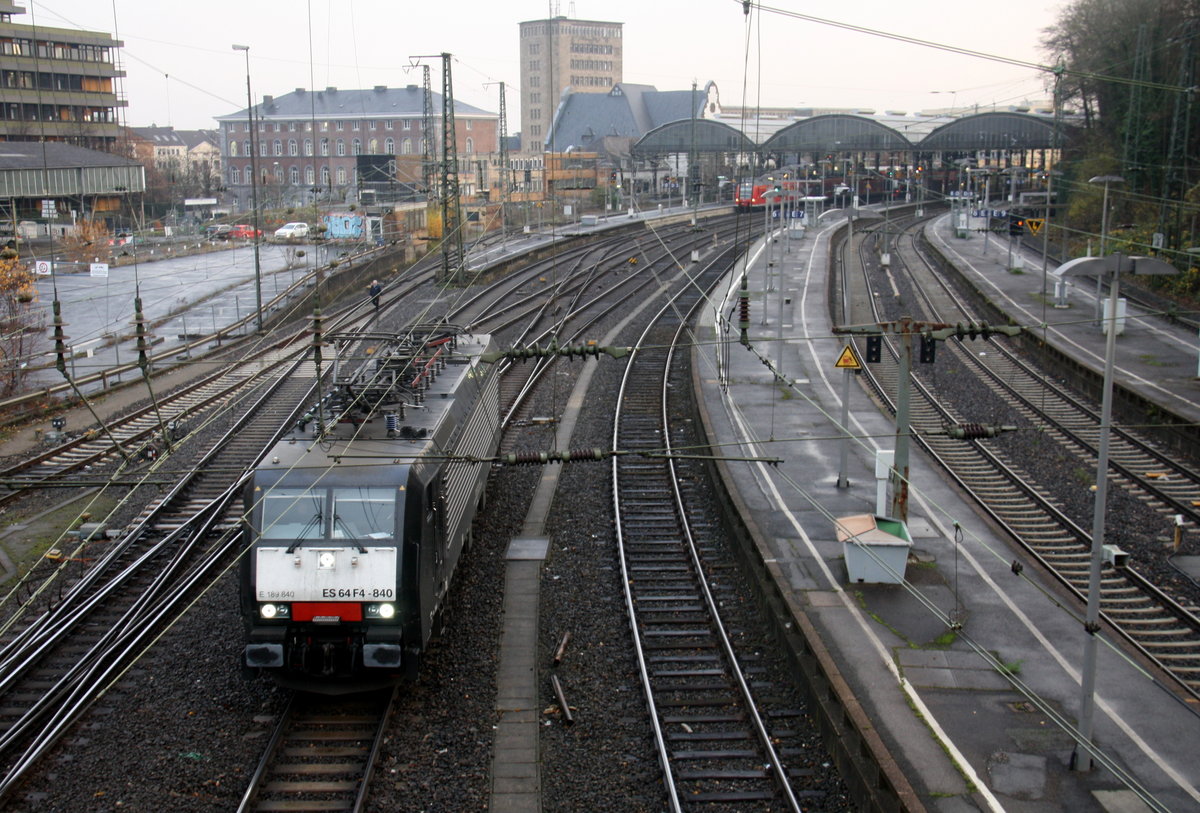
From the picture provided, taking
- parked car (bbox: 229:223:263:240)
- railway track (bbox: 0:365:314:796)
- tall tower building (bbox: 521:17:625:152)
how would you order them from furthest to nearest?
tall tower building (bbox: 521:17:625:152) < parked car (bbox: 229:223:263:240) < railway track (bbox: 0:365:314:796)

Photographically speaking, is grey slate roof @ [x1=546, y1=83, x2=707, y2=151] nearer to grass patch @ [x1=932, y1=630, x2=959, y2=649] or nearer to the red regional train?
the red regional train

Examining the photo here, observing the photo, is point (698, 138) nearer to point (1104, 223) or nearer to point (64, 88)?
point (64, 88)

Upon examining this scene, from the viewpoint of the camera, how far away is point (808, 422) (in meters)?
23.8

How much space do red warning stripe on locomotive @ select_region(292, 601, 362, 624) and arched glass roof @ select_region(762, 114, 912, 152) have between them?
250 ft

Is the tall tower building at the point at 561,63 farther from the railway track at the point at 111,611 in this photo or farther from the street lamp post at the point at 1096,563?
the street lamp post at the point at 1096,563

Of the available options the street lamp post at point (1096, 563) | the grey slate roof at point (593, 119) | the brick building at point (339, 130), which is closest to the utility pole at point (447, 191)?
the street lamp post at point (1096, 563)

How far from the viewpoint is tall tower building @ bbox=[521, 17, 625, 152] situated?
446 feet

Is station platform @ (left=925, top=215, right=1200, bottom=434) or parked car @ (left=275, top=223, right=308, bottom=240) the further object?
parked car @ (left=275, top=223, right=308, bottom=240)

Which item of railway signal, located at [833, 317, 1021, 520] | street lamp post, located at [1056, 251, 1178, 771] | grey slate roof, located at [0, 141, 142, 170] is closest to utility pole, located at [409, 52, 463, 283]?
grey slate roof, located at [0, 141, 142, 170]

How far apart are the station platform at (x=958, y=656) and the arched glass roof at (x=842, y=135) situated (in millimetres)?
64857

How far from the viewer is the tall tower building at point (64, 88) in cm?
5584

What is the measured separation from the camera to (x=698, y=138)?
282ft

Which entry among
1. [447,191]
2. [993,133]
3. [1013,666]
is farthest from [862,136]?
[1013,666]

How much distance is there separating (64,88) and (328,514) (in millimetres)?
61685
